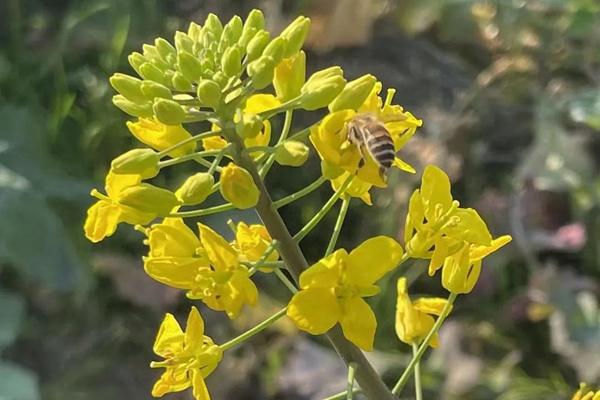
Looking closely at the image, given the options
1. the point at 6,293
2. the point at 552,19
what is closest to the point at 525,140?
the point at 552,19

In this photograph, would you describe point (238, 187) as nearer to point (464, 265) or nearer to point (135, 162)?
point (135, 162)

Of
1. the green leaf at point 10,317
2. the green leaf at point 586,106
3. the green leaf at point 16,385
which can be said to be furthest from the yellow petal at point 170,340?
the green leaf at point 586,106

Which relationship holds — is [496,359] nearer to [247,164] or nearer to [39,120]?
[39,120]

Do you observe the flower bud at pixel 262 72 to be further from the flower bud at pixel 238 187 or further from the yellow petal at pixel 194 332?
the yellow petal at pixel 194 332

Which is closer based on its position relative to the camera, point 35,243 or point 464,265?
point 464,265

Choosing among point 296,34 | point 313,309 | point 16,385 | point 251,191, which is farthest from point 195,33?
point 16,385

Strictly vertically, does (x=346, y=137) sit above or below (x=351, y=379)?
above

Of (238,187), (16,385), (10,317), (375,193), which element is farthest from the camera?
(375,193)

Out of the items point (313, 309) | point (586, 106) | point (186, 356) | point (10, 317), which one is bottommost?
point (10, 317)
